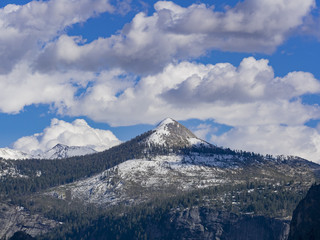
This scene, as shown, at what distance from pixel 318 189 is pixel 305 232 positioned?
779 inches

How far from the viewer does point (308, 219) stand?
18862cm

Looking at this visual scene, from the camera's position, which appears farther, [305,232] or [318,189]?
[318,189]

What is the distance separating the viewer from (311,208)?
192000 millimetres

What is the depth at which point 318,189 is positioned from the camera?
198m

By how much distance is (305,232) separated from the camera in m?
185

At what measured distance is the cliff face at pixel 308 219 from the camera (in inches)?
7131

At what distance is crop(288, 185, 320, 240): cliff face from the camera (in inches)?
7131

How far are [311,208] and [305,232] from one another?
10460mm

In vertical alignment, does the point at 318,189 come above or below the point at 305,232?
above

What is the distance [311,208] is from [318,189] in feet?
30.7
